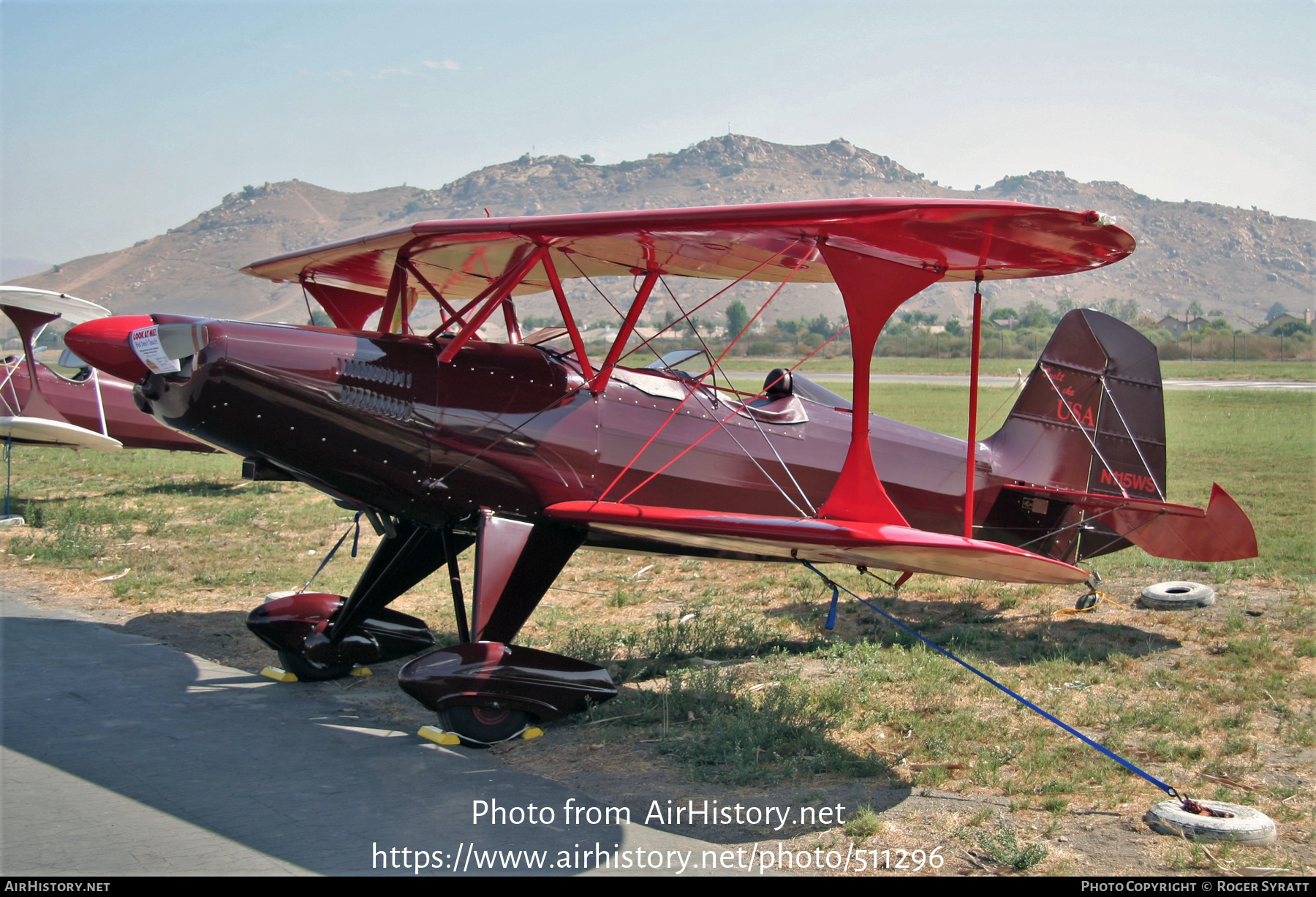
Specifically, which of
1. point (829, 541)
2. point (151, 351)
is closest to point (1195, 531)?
point (829, 541)

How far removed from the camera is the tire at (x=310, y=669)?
6.36m

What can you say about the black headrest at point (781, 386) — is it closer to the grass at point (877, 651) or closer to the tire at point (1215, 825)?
the grass at point (877, 651)

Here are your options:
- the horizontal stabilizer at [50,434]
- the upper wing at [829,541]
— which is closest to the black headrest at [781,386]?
the upper wing at [829,541]

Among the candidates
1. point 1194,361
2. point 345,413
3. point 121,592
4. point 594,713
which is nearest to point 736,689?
point 594,713

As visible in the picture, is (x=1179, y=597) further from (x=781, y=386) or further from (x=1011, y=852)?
(x=1011, y=852)

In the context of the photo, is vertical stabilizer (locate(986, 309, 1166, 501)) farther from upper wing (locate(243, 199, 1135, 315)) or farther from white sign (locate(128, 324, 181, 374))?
white sign (locate(128, 324, 181, 374))

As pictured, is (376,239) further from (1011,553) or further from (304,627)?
(1011,553)

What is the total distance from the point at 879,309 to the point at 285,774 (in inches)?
154

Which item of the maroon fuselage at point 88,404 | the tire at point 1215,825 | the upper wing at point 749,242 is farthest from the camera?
the maroon fuselage at point 88,404

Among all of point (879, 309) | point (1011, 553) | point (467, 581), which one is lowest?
point (467, 581)

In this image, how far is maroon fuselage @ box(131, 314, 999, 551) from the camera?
515 centimetres

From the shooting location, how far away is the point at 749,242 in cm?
578

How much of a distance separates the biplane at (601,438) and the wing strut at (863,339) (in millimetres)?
14

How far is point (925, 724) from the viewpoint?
5270 mm
